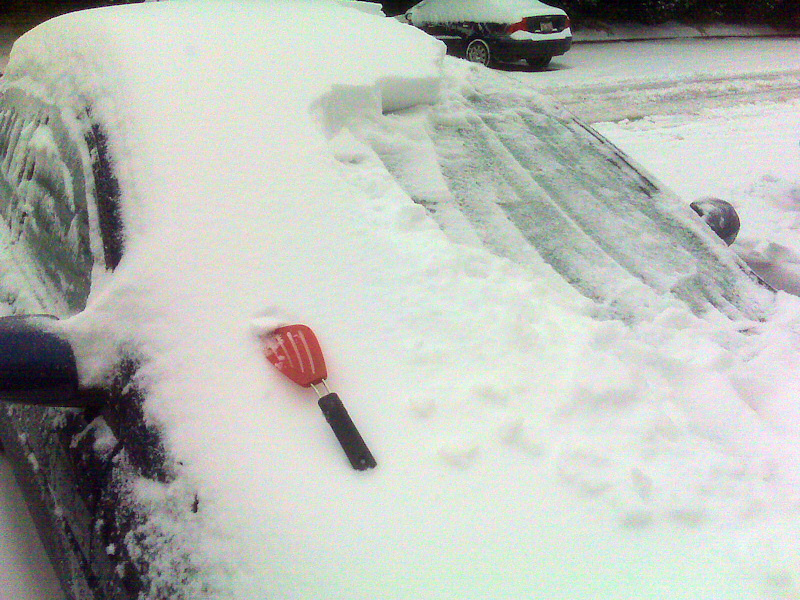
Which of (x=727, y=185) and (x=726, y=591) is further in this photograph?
(x=727, y=185)

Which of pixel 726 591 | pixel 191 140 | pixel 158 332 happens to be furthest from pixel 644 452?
pixel 191 140

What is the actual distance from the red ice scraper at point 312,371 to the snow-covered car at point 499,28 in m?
9.09

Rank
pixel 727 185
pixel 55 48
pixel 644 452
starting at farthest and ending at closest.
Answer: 1. pixel 727 185
2. pixel 55 48
3. pixel 644 452

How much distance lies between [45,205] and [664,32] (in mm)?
15330

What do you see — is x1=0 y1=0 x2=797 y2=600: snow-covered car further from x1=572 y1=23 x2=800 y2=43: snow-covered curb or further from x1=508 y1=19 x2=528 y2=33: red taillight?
x1=572 y1=23 x2=800 y2=43: snow-covered curb

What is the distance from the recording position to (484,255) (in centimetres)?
148

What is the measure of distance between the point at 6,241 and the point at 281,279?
1156mm

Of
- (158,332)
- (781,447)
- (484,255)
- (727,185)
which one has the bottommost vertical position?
(727,185)

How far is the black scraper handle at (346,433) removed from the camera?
38.9 inches

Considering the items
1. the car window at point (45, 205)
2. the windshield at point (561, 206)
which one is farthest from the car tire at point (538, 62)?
the car window at point (45, 205)

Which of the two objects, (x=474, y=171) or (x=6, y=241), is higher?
(x=474, y=171)

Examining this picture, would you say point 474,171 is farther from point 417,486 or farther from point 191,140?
point 417,486

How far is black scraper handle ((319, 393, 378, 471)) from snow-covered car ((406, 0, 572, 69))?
9.18 m

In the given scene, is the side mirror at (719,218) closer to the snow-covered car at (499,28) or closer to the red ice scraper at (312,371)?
the red ice scraper at (312,371)
